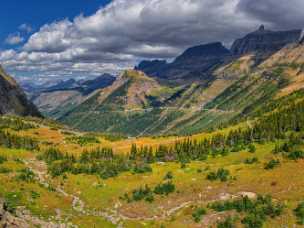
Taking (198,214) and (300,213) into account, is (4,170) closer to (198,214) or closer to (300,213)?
(198,214)

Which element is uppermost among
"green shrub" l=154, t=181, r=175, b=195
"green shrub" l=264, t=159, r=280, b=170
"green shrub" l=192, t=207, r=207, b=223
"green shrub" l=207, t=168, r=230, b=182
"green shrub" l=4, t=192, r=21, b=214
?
"green shrub" l=264, t=159, r=280, b=170

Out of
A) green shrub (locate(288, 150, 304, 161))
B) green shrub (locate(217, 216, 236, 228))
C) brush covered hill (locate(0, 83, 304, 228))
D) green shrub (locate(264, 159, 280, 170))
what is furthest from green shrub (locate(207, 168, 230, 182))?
green shrub (locate(217, 216, 236, 228))

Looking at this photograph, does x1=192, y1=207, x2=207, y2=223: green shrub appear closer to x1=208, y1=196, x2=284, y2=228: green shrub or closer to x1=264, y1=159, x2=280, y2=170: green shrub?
x1=208, y1=196, x2=284, y2=228: green shrub

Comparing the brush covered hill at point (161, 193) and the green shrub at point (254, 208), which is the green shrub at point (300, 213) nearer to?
the brush covered hill at point (161, 193)

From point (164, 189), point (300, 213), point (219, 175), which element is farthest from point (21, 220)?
point (219, 175)

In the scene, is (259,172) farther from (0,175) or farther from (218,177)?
(0,175)

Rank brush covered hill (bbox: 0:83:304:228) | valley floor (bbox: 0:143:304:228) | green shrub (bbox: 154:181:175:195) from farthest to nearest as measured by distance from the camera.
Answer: green shrub (bbox: 154:181:175:195) < valley floor (bbox: 0:143:304:228) < brush covered hill (bbox: 0:83:304:228)

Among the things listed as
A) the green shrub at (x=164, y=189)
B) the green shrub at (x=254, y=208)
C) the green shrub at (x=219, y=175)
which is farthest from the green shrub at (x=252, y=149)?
the green shrub at (x=254, y=208)

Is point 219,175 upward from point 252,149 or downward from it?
downward

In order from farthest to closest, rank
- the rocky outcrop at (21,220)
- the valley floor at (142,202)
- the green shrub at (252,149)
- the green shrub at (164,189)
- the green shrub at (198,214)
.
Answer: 1. the green shrub at (252,149)
2. the green shrub at (164,189)
3. the valley floor at (142,202)
4. the green shrub at (198,214)
5. the rocky outcrop at (21,220)

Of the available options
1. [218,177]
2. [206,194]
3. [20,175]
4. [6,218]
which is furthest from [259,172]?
[6,218]

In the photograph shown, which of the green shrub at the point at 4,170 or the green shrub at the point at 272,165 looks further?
the green shrub at the point at 4,170

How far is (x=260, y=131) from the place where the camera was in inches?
7603

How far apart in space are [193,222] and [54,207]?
3052 cm
